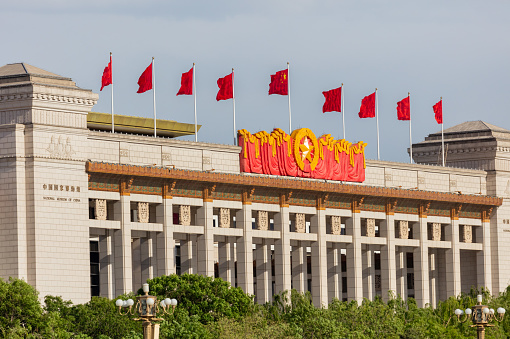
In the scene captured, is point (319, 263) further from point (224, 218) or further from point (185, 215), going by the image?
point (185, 215)

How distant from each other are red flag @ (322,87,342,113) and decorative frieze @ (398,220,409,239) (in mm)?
15393

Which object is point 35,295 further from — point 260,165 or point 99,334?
point 260,165

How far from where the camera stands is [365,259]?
422ft

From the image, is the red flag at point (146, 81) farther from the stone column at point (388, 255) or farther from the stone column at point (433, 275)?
the stone column at point (433, 275)

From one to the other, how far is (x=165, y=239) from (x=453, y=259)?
37458 mm

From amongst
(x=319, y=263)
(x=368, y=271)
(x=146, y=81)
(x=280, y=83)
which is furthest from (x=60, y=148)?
(x=368, y=271)

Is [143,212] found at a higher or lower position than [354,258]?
higher

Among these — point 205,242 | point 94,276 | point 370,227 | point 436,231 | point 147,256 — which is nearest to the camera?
point 147,256

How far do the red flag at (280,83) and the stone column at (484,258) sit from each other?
3097 centimetres

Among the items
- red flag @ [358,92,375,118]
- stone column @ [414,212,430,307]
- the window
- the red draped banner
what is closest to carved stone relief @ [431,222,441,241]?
stone column @ [414,212,430,307]

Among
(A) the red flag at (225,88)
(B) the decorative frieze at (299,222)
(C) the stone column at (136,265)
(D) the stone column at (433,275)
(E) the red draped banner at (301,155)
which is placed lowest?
(D) the stone column at (433,275)

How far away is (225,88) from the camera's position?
108 metres

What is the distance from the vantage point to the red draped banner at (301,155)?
109375 mm

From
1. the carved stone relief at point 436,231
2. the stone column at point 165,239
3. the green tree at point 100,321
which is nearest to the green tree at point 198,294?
the green tree at point 100,321
